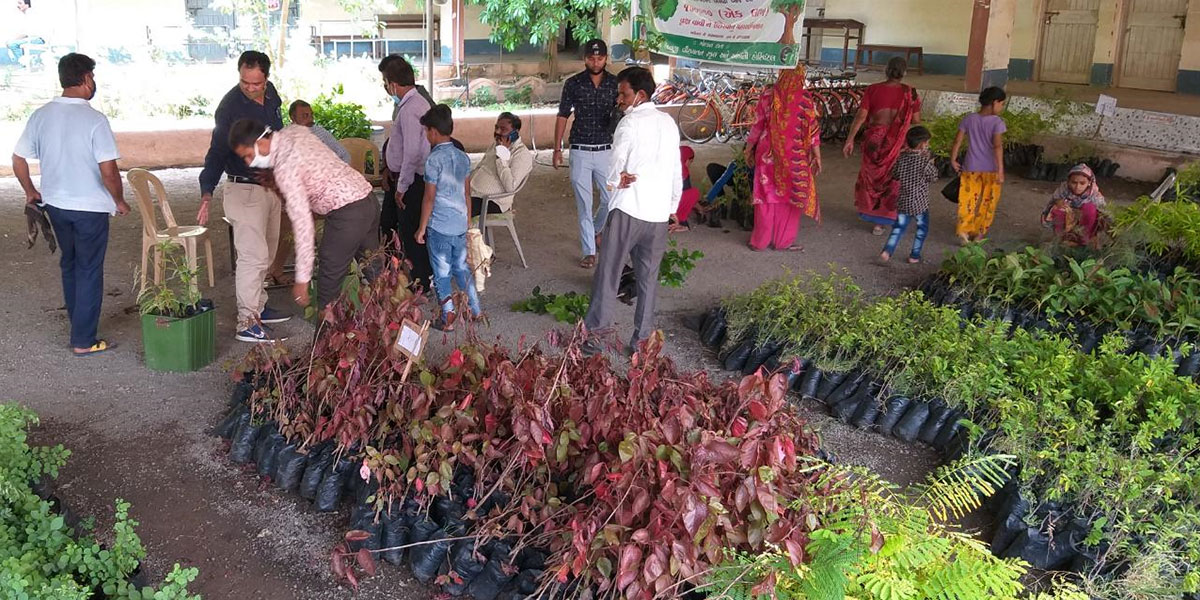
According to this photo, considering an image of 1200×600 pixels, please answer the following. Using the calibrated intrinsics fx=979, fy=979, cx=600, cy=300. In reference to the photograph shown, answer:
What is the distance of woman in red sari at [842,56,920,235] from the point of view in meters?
7.91

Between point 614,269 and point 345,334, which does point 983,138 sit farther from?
point 345,334

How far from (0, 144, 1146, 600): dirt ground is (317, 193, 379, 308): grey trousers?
2.09 feet

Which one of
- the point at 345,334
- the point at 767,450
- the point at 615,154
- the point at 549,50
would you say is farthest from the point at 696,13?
the point at 549,50

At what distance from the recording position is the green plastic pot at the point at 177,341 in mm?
4750

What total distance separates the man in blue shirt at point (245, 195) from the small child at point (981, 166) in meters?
5.01

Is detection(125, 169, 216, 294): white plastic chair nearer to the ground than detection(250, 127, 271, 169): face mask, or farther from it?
nearer to the ground

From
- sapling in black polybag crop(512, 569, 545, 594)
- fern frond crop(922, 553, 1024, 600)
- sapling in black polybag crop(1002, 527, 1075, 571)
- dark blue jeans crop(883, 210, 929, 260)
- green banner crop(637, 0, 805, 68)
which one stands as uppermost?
green banner crop(637, 0, 805, 68)

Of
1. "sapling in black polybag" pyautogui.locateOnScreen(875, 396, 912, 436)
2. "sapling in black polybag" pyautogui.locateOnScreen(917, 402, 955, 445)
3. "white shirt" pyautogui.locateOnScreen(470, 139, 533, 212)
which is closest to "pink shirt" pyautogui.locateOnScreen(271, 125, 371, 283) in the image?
"white shirt" pyautogui.locateOnScreen(470, 139, 533, 212)

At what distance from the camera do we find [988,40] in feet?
42.4

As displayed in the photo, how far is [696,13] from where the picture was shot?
8484 millimetres

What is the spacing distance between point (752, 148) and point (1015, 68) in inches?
441

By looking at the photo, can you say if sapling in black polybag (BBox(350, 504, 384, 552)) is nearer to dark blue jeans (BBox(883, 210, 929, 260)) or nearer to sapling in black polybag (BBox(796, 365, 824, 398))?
sapling in black polybag (BBox(796, 365, 824, 398))

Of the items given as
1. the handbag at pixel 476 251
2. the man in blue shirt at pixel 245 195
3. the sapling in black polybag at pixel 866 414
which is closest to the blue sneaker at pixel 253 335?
the man in blue shirt at pixel 245 195

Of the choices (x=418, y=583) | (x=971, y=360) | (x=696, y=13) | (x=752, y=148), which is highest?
(x=696, y=13)
